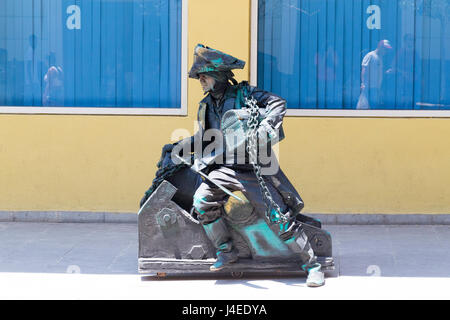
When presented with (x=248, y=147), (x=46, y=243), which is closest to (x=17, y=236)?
(x=46, y=243)

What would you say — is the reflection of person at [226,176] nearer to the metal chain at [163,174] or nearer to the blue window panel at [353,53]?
the metal chain at [163,174]

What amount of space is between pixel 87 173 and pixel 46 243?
136 cm

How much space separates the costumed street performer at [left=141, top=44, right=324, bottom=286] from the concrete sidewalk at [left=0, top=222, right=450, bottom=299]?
299mm

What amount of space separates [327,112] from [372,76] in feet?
2.34

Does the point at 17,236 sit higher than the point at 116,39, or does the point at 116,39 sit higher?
the point at 116,39

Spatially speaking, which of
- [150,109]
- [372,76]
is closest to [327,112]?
[372,76]

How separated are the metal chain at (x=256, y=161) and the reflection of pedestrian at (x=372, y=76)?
3.17 meters

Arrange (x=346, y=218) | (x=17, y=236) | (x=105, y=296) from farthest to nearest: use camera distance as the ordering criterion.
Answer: (x=346, y=218) < (x=17, y=236) < (x=105, y=296)

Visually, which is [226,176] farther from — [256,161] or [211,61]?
[211,61]

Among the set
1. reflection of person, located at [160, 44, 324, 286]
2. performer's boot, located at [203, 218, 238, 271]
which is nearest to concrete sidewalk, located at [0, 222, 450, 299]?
performer's boot, located at [203, 218, 238, 271]

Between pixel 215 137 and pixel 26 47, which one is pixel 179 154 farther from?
pixel 26 47

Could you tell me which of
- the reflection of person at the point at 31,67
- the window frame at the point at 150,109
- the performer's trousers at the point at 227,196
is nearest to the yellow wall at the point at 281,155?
the window frame at the point at 150,109

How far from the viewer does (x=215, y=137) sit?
21.3 ft

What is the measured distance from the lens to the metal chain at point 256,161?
6.27 m
